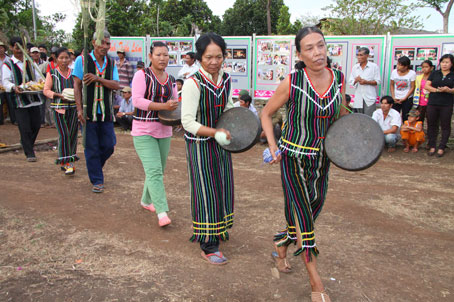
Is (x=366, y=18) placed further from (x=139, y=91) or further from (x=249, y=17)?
(x=249, y=17)

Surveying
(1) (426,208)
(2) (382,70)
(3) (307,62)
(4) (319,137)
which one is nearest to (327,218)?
(1) (426,208)

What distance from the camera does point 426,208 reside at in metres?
5.03

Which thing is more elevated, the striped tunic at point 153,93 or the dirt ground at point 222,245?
the striped tunic at point 153,93

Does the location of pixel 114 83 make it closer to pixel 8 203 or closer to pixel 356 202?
pixel 8 203

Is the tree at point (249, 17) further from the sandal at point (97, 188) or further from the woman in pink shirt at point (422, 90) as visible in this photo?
the sandal at point (97, 188)

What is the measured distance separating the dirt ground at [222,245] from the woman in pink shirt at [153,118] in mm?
485

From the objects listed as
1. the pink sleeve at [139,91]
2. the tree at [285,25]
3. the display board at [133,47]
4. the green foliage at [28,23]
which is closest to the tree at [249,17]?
the tree at [285,25]

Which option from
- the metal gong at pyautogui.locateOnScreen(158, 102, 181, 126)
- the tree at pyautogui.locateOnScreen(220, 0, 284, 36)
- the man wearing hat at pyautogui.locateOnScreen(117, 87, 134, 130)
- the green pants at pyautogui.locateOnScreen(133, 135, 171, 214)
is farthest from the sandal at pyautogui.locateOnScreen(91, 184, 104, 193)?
the tree at pyautogui.locateOnScreen(220, 0, 284, 36)

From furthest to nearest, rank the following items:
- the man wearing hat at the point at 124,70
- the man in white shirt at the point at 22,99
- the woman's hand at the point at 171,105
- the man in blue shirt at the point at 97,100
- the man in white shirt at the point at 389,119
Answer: the man wearing hat at the point at 124,70 < the man in white shirt at the point at 389,119 < the man in white shirt at the point at 22,99 < the man in blue shirt at the point at 97,100 < the woman's hand at the point at 171,105

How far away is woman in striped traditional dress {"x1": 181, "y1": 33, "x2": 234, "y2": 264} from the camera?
328cm

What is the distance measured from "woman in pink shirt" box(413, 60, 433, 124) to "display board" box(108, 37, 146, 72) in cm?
720

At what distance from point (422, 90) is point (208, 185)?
255 inches

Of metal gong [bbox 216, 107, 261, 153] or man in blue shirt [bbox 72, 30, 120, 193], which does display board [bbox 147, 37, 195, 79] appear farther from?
metal gong [bbox 216, 107, 261, 153]

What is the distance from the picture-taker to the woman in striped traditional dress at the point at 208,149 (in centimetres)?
328
